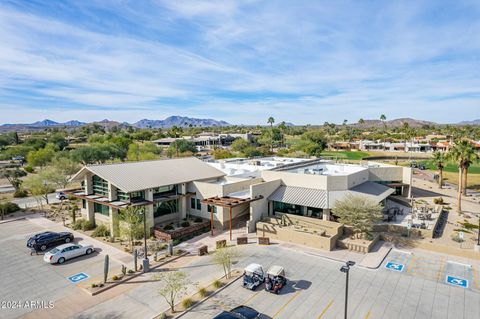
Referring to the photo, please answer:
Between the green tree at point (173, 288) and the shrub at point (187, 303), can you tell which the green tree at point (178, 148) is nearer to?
the green tree at point (173, 288)

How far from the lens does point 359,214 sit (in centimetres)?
3062

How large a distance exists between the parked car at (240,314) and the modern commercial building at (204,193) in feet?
49.1

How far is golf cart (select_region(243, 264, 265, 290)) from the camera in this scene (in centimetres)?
2250

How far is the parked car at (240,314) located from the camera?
58.1ft

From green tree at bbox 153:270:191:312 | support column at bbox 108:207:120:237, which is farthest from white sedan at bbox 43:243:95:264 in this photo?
green tree at bbox 153:270:191:312

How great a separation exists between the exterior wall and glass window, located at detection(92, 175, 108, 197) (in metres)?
17.8

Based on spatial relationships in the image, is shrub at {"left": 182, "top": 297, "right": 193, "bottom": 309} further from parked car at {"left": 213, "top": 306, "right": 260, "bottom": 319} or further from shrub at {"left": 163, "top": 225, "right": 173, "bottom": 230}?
shrub at {"left": 163, "top": 225, "right": 173, "bottom": 230}

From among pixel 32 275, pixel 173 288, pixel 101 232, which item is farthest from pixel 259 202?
pixel 32 275

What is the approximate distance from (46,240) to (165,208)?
12.6 metres

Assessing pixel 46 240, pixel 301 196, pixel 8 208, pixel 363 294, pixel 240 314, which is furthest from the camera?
pixel 8 208

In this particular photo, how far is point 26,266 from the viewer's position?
27.1 metres

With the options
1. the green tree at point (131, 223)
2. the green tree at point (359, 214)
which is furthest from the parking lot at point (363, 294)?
the green tree at point (131, 223)

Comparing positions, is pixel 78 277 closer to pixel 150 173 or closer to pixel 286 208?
pixel 150 173

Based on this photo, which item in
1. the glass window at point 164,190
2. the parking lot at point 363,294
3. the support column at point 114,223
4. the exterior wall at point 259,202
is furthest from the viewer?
the glass window at point 164,190
